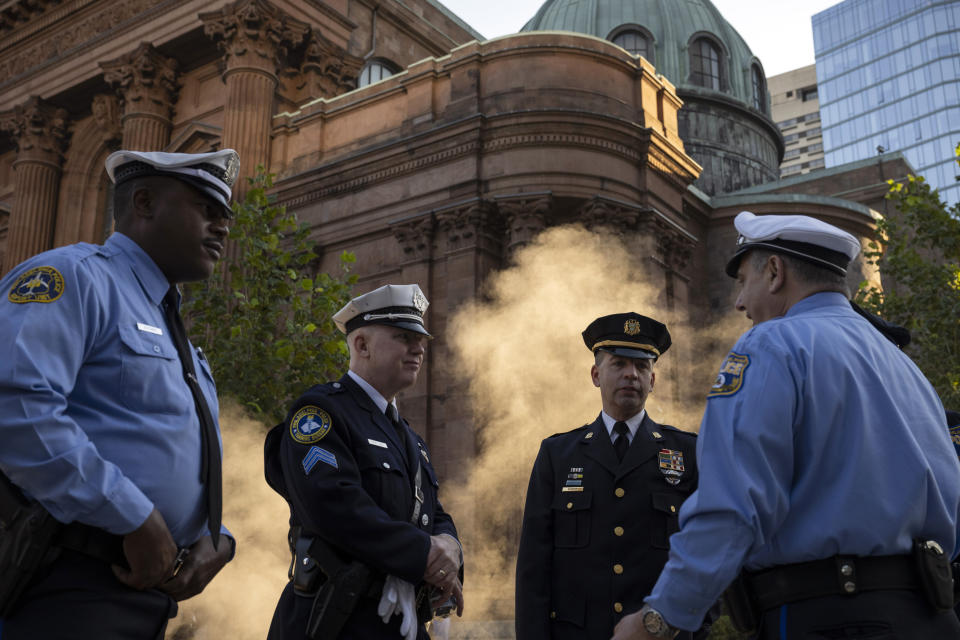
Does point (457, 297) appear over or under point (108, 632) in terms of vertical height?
over

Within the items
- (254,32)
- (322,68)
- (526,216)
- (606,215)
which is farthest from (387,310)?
(322,68)

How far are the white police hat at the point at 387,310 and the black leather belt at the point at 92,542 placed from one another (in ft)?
7.22

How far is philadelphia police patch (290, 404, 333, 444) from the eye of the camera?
4.27 m

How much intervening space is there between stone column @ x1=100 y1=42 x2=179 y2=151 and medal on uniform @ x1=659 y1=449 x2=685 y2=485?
74.9ft

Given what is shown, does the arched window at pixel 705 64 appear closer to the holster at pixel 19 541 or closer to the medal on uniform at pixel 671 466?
the medal on uniform at pixel 671 466

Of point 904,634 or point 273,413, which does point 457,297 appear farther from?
point 904,634

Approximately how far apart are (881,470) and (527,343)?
45.1 feet

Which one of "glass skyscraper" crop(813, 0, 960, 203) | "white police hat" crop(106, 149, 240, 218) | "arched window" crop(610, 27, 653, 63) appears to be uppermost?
"glass skyscraper" crop(813, 0, 960, 203)

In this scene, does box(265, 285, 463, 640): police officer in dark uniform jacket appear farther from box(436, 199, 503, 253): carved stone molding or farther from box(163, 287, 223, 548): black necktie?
box(436, 199, 503, 253): carved stone molding

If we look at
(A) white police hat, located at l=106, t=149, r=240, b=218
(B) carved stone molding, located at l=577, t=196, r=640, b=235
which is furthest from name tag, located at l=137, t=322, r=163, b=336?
(B) carved stone molding, located at l=577, t=196, r=640, b=235

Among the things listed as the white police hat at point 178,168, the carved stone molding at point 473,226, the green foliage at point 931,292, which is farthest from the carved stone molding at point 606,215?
the white police hat at point 178,168

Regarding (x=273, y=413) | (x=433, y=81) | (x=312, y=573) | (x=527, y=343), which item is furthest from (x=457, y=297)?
(x=312, y=573)

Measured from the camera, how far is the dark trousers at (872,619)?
113 inches

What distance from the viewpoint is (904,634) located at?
2861 mm
